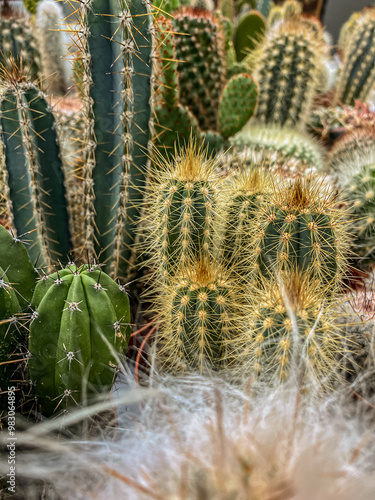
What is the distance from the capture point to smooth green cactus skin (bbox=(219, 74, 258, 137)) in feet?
5.08

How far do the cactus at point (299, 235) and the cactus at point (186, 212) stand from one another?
12cm

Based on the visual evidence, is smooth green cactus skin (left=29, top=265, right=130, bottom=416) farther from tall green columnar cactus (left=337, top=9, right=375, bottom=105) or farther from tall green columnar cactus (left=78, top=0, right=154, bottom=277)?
tall green columnar cactus (left=337, top=9, right=375, bottom=105)

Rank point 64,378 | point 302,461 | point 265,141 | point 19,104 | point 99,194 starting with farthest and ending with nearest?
1. point 265,141
2. point 99,194
3. point 19,104
4. point 64,378
5. point 302,461

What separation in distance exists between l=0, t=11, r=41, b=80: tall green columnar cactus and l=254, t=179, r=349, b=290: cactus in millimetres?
1274

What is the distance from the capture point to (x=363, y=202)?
46.6 inches

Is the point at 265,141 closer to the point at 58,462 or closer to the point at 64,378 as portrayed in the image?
the point at 64,378

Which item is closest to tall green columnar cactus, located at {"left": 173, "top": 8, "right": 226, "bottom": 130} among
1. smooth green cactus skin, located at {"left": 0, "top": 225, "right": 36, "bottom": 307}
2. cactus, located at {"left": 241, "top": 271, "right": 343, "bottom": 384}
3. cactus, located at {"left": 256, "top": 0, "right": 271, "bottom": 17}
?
smooth green cactus skin, located at {"left": 0, "top": 225, "right": 36, "bottom": 307}

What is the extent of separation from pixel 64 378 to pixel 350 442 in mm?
461

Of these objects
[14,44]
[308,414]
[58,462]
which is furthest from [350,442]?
[14,44]

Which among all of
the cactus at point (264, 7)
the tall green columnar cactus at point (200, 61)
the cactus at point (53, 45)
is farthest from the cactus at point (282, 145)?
the cactus at point (264, 7)

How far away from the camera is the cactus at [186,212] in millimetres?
901

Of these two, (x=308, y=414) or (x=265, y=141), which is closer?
(x=308, y=414)

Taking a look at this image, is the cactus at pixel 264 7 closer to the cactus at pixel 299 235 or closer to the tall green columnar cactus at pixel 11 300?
the cactus at pixel 299 235

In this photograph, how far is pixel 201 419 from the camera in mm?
631
